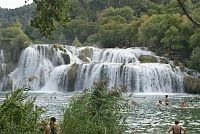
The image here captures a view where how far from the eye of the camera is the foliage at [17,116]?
11945mm

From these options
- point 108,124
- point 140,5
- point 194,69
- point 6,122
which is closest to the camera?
point 6,122

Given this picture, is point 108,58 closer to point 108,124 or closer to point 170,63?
point 170,63

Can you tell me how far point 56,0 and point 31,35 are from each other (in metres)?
104

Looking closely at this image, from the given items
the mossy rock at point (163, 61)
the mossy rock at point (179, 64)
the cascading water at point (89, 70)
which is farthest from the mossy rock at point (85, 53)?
the mossy rock at point (179, 64)

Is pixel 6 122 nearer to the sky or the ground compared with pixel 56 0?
nearer to the ground

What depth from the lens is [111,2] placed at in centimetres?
12488

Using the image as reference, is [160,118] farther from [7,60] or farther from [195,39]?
[7,60]

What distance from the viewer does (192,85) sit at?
56844mm

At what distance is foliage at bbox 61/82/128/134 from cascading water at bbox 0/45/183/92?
3308cm

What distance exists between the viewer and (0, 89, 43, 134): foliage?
11.9 meters

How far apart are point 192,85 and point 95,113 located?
41615 millimetres

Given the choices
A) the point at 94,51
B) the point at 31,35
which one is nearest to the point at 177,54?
the point at 94,51

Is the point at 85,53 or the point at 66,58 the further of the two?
the point at 85,53

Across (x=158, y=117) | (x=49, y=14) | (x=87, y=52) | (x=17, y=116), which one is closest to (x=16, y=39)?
(x=87, y=52)
